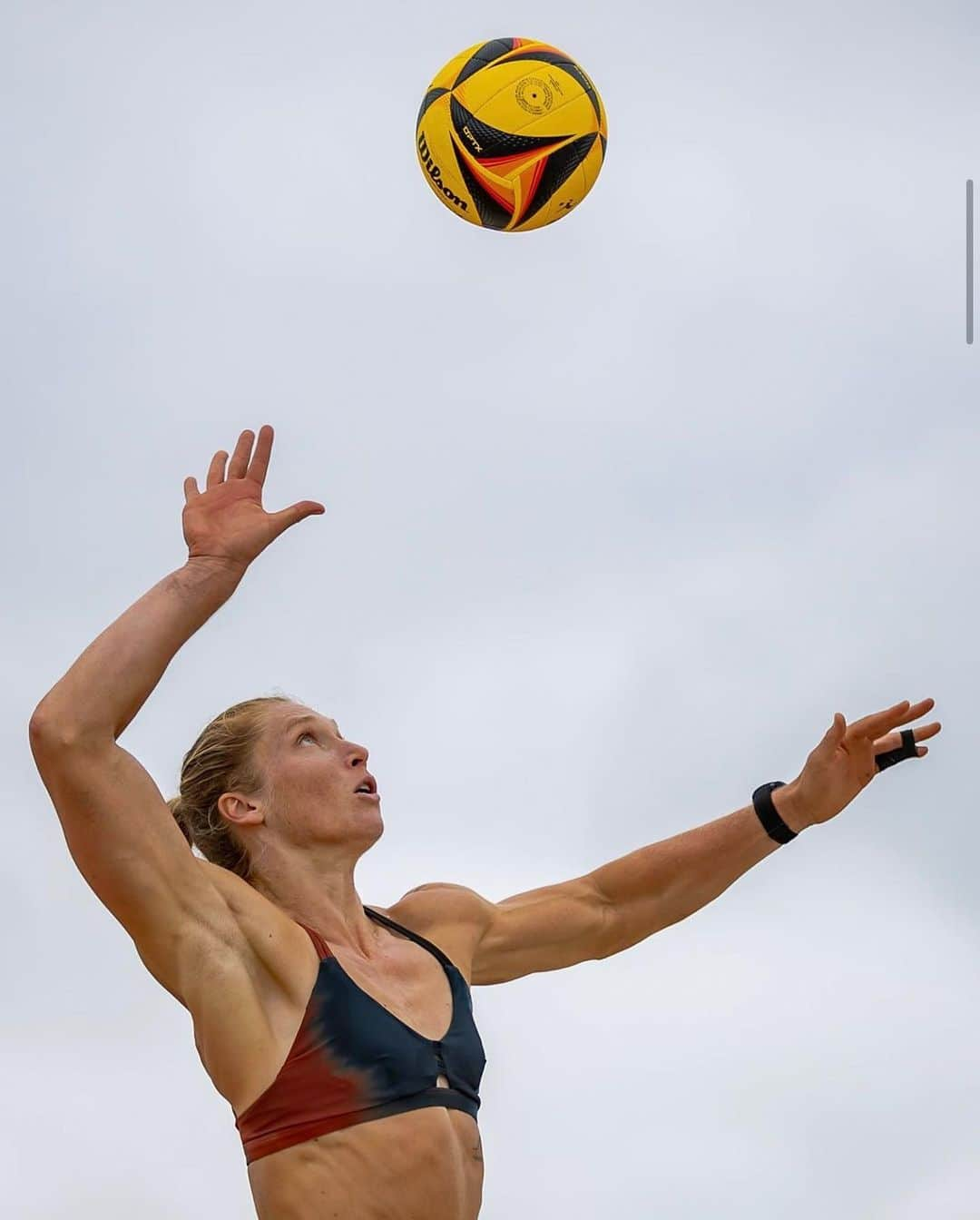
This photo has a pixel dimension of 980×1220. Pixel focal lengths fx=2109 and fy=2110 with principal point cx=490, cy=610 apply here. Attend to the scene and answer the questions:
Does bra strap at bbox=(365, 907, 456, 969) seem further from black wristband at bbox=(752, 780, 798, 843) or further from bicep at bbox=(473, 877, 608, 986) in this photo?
black wristband at bbox=(752, 780, 798, 843)

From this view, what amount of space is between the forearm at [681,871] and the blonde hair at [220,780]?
2.13 metres

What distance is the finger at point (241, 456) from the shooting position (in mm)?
10133

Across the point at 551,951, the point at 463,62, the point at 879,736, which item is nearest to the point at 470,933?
the point at 551,951

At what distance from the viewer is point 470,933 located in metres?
11.3

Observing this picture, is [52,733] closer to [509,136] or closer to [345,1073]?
[345,1073]

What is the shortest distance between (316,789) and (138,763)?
1672 millimetres

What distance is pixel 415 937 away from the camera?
11.0m

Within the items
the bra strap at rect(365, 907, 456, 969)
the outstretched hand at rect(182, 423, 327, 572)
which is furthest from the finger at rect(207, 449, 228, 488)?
the bra strap at rect(365, 907, 456, 969)

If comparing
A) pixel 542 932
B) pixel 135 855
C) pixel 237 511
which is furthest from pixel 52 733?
pixel 542 932

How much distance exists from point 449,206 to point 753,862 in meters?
4.61

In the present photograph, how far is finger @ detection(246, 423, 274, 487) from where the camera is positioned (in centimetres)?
1017

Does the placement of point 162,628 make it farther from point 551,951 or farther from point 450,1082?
point 551,951

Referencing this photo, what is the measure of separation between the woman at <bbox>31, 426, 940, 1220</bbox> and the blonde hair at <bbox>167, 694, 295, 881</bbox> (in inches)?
0.5

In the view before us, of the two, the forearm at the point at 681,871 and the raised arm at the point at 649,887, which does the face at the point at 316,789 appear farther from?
the forearm at the point at 681,871
